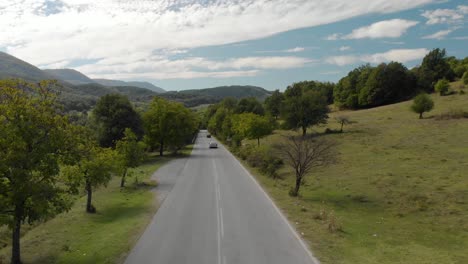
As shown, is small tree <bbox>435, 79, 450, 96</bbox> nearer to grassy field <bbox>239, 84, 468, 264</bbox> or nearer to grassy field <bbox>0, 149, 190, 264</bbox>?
grassy field <bbox>239, 84, 468, 264</bbox>

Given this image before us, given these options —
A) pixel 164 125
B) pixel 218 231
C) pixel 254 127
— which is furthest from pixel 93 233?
pixel 164 125

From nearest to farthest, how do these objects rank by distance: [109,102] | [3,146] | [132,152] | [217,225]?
[3,146]
[217,225]
[132,152]
[109,102]

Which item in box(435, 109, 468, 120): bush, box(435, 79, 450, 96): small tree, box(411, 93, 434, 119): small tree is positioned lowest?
box(435, 109, 468, 120): bush

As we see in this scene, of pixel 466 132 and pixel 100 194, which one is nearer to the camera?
pixel 100 194

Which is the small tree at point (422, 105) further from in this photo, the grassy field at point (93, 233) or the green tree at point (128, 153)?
the grassy field at point (93, 233)

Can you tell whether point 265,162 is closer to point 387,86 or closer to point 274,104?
point 274,104

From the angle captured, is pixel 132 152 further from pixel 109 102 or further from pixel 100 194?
pixel 109 102

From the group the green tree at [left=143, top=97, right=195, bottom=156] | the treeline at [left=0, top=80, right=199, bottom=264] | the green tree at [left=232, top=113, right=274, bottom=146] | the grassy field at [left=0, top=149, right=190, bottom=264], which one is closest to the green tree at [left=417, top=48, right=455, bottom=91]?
the green tree at [left=232, top=113, right=274, bottom=146]

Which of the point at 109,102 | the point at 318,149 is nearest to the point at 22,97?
the point at 318,149
